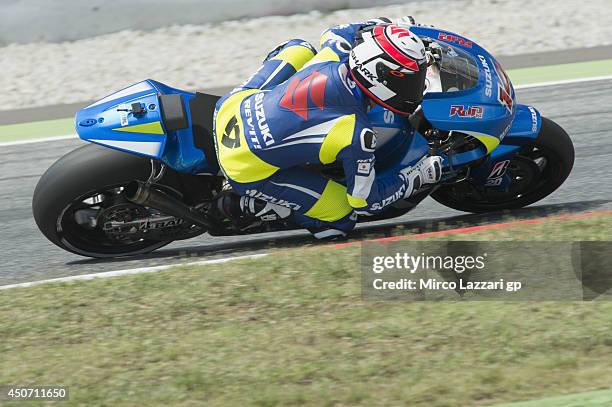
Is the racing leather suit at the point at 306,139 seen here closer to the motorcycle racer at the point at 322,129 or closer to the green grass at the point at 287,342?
the motorcycle racer at the point at 322,129

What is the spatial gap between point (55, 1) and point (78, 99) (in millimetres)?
1451

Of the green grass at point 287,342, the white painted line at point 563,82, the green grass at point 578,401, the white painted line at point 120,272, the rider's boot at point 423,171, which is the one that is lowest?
the green grass at point 578,401

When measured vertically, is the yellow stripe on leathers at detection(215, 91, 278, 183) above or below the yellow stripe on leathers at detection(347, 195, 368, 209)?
above

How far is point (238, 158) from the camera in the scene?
6094 mm

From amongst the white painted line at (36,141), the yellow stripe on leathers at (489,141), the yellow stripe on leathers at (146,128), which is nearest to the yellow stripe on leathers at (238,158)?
the yellow stripe on leathers at (146,128)

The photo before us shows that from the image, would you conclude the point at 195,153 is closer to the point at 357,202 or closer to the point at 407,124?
the point at 357,202

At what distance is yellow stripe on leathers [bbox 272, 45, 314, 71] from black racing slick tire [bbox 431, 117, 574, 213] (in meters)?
1.31

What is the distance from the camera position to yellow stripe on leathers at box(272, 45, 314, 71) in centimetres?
652

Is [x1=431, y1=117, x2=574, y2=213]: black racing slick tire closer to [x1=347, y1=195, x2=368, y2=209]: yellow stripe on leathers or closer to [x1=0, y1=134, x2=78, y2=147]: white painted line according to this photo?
[x1=347, y1=195, x2=368, y2=209]: yellow stripe on leathers

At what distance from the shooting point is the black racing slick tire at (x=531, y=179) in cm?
658

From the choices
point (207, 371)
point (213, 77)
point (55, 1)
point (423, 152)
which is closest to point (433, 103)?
point (423, 152)

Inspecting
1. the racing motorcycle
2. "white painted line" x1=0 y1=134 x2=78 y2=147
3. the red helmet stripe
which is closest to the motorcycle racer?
the red helmet stripe

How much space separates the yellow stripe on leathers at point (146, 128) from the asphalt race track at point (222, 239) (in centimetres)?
96

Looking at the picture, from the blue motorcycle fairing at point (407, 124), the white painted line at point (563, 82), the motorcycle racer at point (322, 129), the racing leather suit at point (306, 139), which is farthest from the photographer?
the white painted line at point (563, 82)
